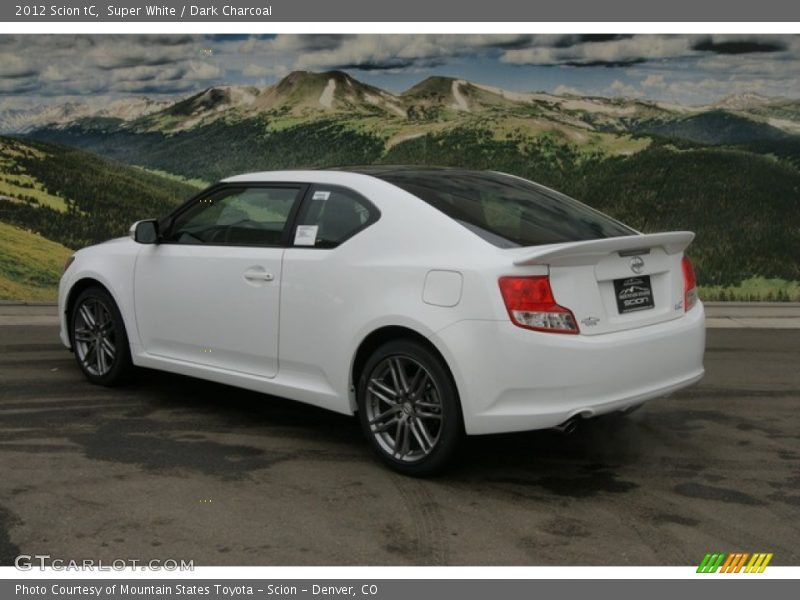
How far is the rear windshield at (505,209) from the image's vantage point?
5.31 meters

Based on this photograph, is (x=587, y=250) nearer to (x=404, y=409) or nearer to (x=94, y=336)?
(x=404, y=409)

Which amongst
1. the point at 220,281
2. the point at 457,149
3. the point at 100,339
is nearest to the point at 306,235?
the point at 220,281

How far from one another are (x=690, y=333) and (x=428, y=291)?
146 cm

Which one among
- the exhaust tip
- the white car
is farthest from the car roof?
the exhaust tip

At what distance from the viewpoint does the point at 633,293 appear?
17.1 feet

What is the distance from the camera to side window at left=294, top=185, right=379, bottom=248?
560 centimetres

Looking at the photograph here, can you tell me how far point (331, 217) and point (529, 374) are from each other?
158 cm

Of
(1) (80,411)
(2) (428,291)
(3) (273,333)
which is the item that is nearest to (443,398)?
(2) (428,291)

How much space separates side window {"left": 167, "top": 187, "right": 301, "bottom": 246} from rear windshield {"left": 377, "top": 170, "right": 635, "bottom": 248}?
66cm

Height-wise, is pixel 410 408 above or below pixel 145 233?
below

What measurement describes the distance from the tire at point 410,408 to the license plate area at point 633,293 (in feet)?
3.09

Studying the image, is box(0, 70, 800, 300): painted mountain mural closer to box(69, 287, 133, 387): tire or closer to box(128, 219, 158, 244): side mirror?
box(69, 287, 133, 387): tire

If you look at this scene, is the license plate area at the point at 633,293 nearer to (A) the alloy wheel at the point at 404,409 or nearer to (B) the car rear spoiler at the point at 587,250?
(B) the car rear spoiler at the point at 587,250

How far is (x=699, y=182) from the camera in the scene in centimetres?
1298
